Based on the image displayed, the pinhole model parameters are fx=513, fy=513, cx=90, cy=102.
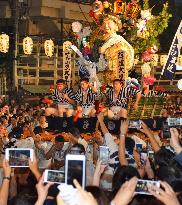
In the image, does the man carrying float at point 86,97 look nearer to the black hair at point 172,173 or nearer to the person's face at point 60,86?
the person's face at point 60,86

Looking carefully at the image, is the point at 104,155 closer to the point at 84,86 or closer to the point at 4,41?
the point at 84,86

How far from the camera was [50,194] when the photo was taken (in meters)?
5.17

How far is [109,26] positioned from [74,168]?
1059 centimetres

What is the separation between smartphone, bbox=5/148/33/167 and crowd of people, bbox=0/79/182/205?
0.18 ft

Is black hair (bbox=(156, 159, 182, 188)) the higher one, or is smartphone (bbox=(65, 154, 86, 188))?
smartphone (bbox=(65, 154, 86, 188))

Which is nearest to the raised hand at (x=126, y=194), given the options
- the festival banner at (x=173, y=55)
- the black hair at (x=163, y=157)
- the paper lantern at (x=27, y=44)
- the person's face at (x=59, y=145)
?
the black hair at (x=163, y=157)

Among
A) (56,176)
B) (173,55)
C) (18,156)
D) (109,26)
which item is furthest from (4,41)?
(56,176)

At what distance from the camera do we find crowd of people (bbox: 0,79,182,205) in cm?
389

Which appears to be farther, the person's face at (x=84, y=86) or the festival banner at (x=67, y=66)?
the festival banner at (x=67, y=66)

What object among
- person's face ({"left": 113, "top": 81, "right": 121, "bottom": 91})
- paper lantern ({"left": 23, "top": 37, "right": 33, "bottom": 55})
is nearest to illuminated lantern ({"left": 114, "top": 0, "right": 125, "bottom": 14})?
person's face ({"left": 113, "top": 81, "right": 121, "bottom": 91})

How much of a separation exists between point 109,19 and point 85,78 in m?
1.79

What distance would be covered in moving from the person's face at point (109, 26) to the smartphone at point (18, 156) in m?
9.87

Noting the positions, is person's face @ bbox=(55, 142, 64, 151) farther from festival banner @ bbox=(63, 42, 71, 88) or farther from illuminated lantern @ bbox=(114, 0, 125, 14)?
festival banner @ bbox=(63, 42, 71, 88)

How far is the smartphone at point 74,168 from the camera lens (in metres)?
3.96
